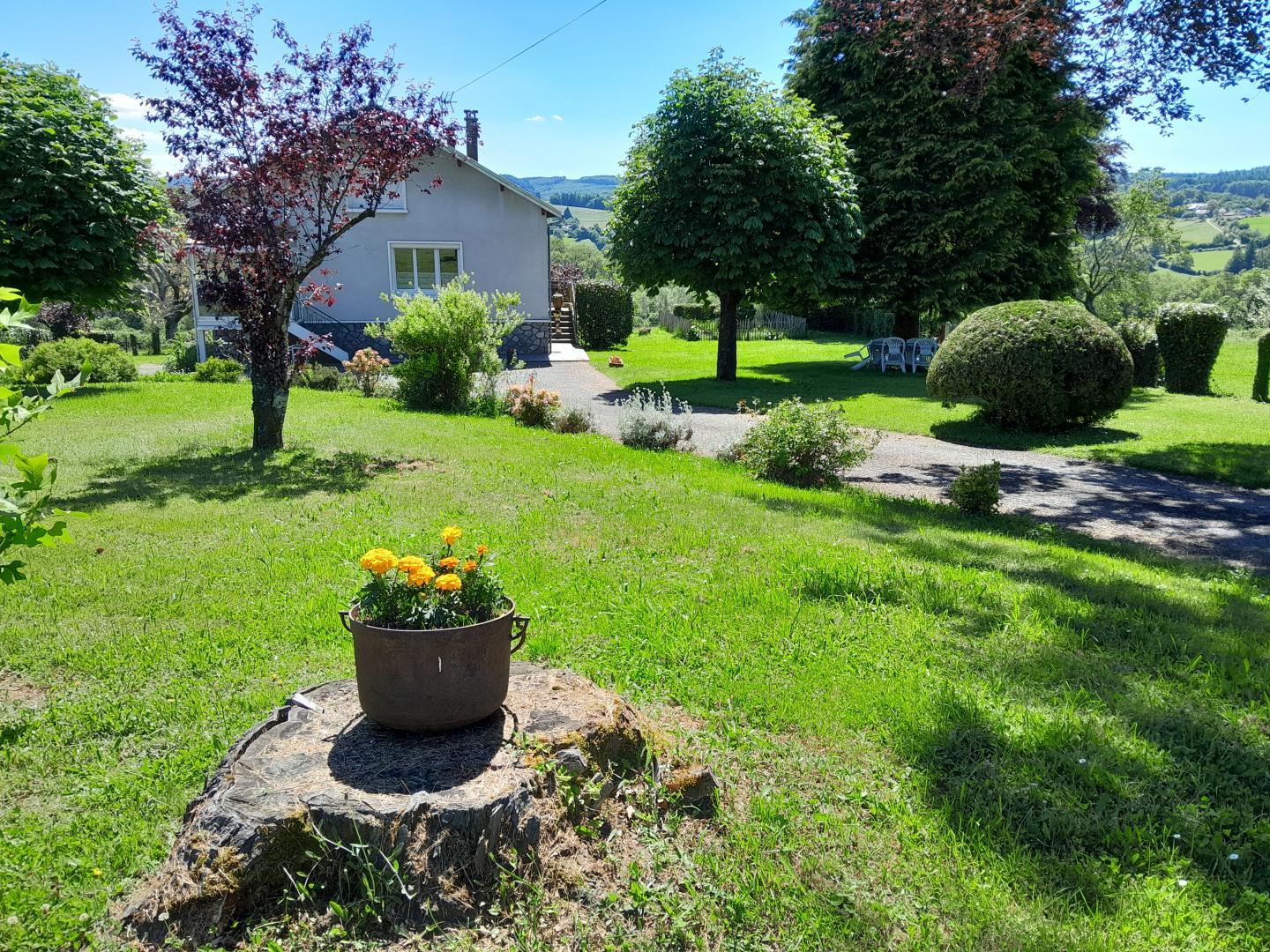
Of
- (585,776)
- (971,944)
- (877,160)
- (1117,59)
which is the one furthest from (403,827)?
(877,160)

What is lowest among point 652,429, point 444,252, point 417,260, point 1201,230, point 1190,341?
point 652,429

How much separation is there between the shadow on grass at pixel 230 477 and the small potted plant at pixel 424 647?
5.36 metres

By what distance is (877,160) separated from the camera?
836 inches

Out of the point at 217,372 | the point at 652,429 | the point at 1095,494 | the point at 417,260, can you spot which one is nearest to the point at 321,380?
the point at 217,372

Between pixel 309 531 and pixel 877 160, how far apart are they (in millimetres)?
19451

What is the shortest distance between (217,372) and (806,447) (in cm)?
1555

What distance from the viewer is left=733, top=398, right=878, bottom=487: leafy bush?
8883 millimetres

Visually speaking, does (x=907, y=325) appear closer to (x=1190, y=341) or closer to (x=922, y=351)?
(x=922, y=351)

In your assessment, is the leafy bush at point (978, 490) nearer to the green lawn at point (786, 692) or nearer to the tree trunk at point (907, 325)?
the green lawn at point (786, 692)

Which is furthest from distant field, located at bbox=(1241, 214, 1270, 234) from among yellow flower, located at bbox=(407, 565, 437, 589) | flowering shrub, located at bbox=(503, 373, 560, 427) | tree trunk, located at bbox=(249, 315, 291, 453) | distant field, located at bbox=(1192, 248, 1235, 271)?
yellow flower, located at bbox=(407, 565, 437, 589)

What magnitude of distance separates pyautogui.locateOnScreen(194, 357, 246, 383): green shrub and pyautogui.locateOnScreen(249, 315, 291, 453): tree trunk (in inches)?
386

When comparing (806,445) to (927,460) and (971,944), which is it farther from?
(971,944)

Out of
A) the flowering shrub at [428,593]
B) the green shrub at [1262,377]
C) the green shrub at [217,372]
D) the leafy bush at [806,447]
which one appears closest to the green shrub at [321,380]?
the green shrub at [217,372]

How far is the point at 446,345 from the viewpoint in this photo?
555 inches
